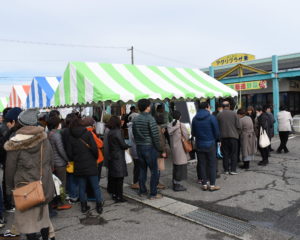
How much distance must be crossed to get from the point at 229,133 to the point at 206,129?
45.8 inches

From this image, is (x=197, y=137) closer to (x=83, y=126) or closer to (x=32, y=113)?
(x=83, y=126)

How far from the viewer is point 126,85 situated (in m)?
7.55

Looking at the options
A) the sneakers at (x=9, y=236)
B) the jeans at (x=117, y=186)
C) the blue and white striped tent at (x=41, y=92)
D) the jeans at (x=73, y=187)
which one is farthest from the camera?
the blue and white striped tent at (x=41, y=92)

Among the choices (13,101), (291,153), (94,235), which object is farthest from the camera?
(13,101)

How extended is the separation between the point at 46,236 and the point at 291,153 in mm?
8274

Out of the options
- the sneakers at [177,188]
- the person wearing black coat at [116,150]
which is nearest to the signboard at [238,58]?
the sneakers at [177,188]

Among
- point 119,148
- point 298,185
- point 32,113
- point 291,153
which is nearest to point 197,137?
point 119,148

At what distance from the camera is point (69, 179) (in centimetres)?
520

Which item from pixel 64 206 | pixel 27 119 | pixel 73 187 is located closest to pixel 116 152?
pixel 73 187

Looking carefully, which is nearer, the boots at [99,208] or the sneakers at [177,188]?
the boots at [99,208]

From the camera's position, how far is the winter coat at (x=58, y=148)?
4477 millimetres

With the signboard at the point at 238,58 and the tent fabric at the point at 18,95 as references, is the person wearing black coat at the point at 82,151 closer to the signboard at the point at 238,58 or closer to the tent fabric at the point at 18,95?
the tent fabric at the point at 18,95

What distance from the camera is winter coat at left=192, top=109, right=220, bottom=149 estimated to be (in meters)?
5.38

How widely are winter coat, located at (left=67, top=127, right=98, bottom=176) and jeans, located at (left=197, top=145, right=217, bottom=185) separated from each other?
2232 mm
